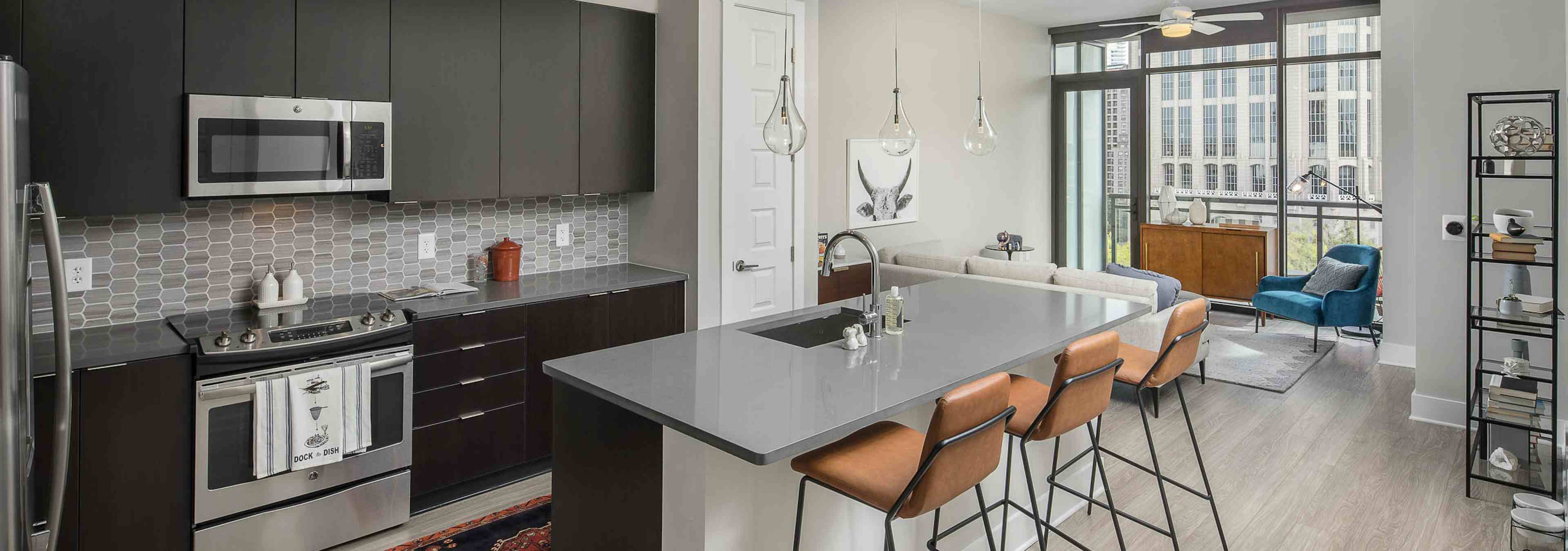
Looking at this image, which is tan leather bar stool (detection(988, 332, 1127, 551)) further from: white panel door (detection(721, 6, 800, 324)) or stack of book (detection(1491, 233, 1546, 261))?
stack of book (detection(1491, 233, 1546, 261))

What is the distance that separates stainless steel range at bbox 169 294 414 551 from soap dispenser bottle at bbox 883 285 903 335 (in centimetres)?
177

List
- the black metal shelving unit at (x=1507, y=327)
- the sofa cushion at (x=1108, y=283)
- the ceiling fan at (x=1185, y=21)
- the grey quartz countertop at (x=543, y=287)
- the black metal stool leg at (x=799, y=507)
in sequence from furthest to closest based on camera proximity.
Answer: the ceiling fan at (x=1185, y=21) < the sofa cushion at (x=1108, y=283) < the black metal shelving unit at (x=1507, y=327) < the grey quartz countertop at (x=543, y=287) < the black metal stool leg at (x=799, y=507)

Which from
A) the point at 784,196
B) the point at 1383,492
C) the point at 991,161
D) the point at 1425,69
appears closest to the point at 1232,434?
the point at 1383,492

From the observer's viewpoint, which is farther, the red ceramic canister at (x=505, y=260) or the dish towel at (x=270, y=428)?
the red ceramic canister at (x=505, y=260)

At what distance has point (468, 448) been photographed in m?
3.48

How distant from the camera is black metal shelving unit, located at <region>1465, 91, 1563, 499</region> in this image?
3547 millimetres

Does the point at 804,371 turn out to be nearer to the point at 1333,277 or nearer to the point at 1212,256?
the point at 1333,277

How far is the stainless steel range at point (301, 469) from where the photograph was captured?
9.09 feet

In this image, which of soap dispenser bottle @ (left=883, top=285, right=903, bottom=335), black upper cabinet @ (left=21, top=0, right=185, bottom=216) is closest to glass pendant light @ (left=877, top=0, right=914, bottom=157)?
soap dispenser bottle @ (left=883, top=285, right=903, bottom=335)

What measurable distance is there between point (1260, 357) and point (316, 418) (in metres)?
5.83

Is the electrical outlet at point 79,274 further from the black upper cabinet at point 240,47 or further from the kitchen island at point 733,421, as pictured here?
the kitchen island at point 733,421

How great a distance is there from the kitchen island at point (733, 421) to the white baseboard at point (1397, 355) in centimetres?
429

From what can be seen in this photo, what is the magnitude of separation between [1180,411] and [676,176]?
9.99 ft

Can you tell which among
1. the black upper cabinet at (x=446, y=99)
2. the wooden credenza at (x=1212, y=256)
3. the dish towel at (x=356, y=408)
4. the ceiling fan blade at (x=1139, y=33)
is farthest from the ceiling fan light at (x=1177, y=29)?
the dish towel at (x=356, y=408)
